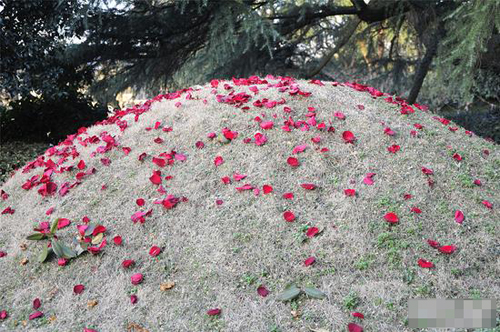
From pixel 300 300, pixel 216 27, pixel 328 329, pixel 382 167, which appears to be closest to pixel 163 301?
pixel 300 300

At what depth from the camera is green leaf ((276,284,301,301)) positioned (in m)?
2.44

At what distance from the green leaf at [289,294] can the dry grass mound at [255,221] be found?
4 centimetres

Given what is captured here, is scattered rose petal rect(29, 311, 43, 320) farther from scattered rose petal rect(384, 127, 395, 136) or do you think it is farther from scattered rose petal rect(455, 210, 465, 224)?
scattered rose petal rect(384, 127, 395, 136)

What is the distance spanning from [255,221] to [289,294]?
624mm

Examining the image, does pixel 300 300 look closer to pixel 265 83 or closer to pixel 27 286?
pixel 27 286

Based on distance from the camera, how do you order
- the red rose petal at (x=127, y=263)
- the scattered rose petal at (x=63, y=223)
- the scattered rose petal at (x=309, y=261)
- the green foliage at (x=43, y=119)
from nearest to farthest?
1. the scattered rose petal at (x=309, y=261)
2. the red rose petal at (x=127, y=263)
3. the scattered rose petal at (x=63, y=223)
4. the green foliage at (x=43, y=119)

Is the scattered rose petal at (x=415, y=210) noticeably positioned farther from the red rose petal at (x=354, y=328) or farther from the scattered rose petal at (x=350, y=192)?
the red rose petal at (x=354, y=328)

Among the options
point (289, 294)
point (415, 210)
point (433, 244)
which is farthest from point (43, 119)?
point (433, 244)

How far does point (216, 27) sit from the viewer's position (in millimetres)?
5797


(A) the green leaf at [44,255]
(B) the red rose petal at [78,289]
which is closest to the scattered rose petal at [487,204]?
(B) the red rose petal at [78,289]

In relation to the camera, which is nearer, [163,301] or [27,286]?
[163,301]

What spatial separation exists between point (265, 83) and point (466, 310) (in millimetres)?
3000

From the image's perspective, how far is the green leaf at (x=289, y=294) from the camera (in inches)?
96.0

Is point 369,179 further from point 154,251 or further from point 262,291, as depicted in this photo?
point 154,251
